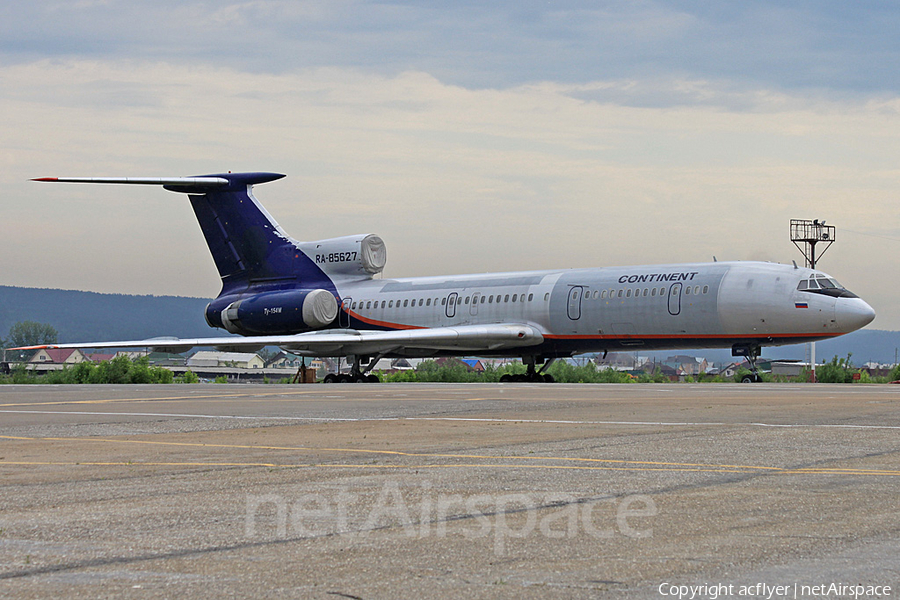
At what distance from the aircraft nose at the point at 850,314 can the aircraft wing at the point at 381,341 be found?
1056 cm

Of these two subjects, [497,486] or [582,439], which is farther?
[582,439]

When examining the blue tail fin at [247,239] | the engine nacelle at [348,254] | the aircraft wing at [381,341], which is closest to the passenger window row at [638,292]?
the aircraft wing at [381,341]

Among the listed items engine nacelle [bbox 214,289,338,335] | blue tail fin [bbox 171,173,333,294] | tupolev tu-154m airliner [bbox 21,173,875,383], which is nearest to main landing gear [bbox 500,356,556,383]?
tupolev tu-154m airliner [bbox 21,173,875,383]

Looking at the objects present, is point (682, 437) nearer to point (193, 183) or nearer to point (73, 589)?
point (73, 589)

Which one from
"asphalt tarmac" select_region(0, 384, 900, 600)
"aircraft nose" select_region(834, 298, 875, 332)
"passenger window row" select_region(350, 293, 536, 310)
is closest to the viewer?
"asphalt tarmac" select_region(0, 384, 900, 600)

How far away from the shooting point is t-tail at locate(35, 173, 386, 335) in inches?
1784

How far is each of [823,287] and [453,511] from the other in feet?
97.3

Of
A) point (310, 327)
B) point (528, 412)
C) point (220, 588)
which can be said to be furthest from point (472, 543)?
point (310, 327)

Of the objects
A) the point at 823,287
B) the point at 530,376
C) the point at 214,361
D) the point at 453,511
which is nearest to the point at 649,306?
the point at 823,287

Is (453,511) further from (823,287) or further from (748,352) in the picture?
(748,352)

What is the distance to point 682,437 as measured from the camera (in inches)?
442

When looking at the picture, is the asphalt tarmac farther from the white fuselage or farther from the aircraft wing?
the aircraft wing

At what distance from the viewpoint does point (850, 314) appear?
3275cm

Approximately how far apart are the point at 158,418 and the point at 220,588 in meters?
10.7
